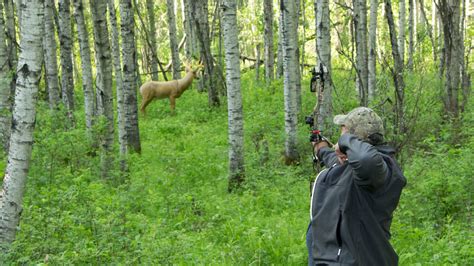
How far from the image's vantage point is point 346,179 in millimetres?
3529

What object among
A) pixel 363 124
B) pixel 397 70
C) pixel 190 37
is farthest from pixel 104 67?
pixel 190 37

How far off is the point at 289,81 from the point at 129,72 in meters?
3.88

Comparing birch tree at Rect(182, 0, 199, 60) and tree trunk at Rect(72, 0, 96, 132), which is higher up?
birch tree at Rect(182, 0, 199, 60)

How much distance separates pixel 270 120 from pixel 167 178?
16.8 feet

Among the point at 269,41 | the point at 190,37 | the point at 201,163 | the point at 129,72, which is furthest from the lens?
the point at 190,37

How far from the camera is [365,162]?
3.24m

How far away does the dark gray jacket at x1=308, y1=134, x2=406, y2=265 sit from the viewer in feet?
11.4

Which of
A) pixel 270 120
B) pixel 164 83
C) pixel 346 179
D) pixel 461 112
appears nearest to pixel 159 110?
pixel 164 83

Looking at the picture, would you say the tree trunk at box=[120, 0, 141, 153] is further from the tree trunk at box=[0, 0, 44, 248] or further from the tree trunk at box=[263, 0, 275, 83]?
the tree trunk at box=[263, 0, 275, 83]

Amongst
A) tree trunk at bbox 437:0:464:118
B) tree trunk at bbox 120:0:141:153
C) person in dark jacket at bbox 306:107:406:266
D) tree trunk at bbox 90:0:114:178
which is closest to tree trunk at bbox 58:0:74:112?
tree trunk at bbox 120:0:141:153

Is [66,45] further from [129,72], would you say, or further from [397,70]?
[397,70]

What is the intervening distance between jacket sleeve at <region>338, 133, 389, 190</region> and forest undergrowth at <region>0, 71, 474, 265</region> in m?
2.57

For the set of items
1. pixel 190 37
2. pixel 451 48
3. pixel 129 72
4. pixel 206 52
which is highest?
pixel 190 37

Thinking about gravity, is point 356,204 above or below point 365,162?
below
